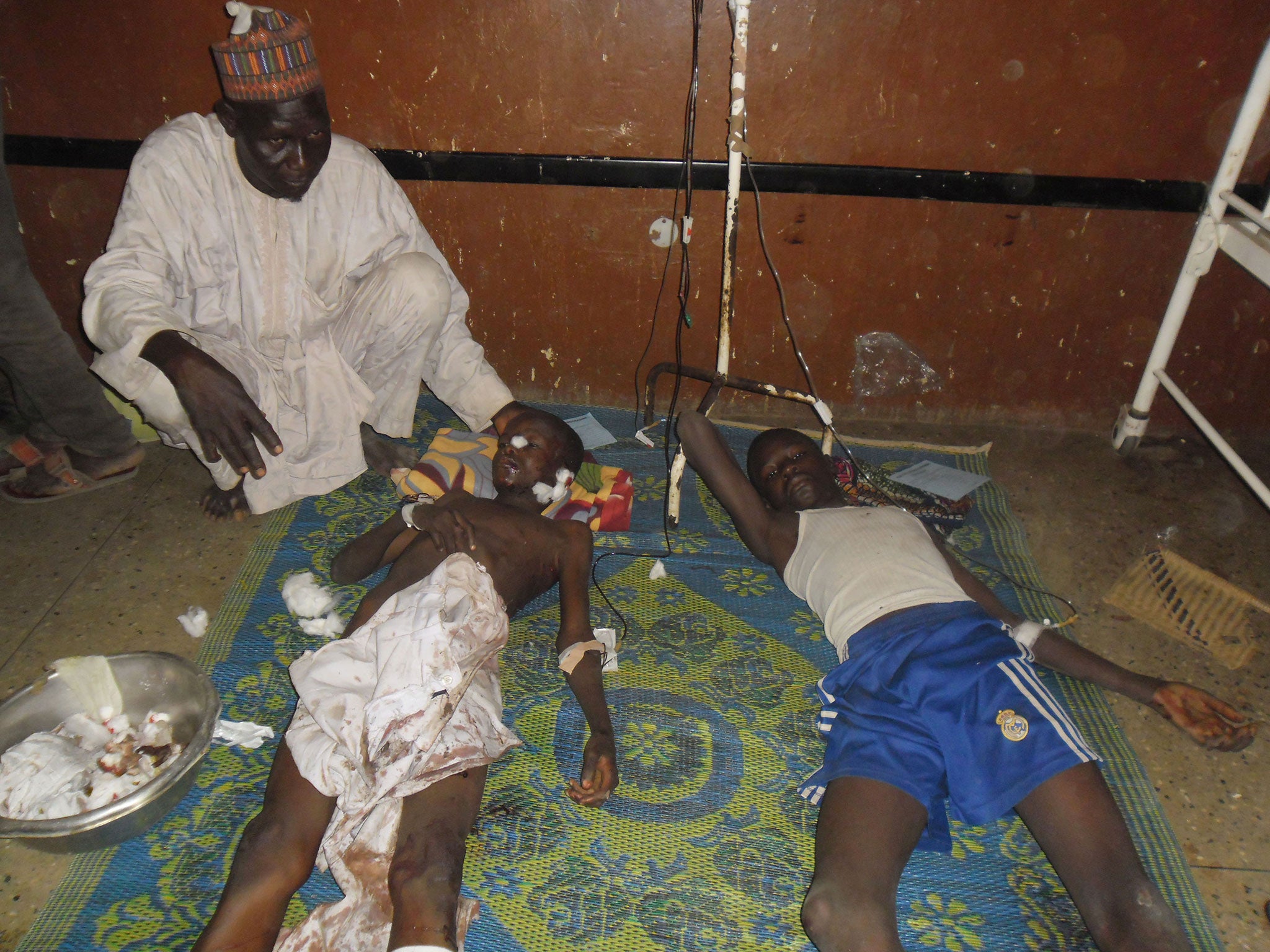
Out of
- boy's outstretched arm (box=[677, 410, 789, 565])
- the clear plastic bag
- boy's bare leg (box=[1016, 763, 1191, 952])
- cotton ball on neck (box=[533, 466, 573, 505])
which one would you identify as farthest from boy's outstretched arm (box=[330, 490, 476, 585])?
the clear plastic bag

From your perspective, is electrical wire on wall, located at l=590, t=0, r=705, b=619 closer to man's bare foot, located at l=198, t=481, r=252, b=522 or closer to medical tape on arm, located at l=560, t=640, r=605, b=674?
medical tape on arm, located at l=560, t=640, r=605, b=674

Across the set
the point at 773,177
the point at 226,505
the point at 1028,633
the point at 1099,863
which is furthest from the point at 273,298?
the point at 1099,863

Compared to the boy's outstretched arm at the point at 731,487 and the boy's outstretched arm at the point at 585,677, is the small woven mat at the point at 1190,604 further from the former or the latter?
the boy's outstretched arm at the point at 585,677

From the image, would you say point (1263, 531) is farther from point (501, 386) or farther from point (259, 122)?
point (259, 122)

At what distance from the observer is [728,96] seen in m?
2.69

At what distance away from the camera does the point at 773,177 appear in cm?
278

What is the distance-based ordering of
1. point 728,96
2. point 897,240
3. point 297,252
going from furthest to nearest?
point 897,240, point 728,96, point 297,252

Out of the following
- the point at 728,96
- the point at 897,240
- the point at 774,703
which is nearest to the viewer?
the point at 774,703

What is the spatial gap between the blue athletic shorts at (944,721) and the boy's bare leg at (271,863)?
1.00 meters

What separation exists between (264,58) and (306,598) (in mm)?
1396

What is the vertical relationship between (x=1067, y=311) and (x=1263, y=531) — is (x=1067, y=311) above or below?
above

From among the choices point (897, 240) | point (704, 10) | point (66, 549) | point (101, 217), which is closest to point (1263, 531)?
point (897, 240)

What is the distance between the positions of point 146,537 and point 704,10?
93.2 inches

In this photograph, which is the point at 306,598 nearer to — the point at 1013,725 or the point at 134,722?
the point at 134,722
